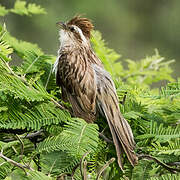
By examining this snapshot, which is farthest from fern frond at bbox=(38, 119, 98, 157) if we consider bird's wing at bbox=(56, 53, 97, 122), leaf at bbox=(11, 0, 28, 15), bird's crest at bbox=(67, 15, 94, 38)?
bird's crest at bbox=(67, 15, 94, 38)

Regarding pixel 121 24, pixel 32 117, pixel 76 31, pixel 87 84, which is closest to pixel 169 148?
pixel 32 117

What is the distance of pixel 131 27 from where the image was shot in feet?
49.9

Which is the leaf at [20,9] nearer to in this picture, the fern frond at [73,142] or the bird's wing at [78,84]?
the bird's wing at [78,84]

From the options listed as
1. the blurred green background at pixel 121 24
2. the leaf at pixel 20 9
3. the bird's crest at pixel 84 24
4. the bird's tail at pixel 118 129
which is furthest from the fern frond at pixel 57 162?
the blurred green background at pixel 121 24

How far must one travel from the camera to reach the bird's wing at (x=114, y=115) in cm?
203

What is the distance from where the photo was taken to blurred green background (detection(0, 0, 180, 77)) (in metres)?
12.2

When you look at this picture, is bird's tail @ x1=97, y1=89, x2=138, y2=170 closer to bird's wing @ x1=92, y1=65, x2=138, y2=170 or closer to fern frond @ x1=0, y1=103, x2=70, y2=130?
bird's wing @ x1=92, y1=65, x2=138, y2=170

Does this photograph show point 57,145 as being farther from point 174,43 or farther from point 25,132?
point 174,43

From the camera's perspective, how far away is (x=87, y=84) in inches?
108

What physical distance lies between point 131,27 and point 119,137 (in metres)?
13.4

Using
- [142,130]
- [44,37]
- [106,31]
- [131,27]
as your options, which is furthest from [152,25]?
[142,130]

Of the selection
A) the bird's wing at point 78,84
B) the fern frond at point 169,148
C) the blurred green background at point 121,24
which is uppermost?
the blurred green background at point 121,24

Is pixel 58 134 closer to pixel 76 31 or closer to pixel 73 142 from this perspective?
pixel 73 142

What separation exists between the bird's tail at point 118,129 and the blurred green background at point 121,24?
29.1ft
